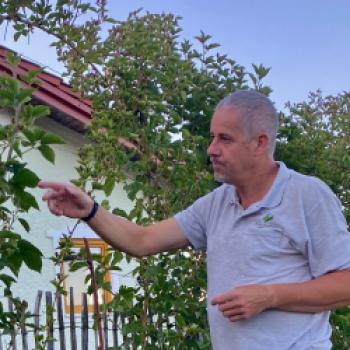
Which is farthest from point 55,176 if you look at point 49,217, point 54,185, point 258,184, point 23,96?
point 258,184

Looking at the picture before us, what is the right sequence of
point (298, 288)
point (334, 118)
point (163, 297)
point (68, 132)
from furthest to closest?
point (68, 132) → point (334, 118) → point (163, 297) → point (298, 288)

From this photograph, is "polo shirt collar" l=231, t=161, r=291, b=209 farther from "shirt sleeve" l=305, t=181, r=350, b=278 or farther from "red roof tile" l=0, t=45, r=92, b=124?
"red roof tile" l=0, t=45, r=92, b=124

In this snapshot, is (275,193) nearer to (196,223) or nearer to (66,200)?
(196,223)

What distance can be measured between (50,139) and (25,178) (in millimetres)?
166

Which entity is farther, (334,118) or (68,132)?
(68,132)

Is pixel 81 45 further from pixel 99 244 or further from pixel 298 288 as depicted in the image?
pixel 99 244

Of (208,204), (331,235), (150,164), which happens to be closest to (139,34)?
(150,164)

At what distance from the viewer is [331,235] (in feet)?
8.38

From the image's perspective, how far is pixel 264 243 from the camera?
2600 millimetres

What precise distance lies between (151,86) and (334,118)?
3.53 metres

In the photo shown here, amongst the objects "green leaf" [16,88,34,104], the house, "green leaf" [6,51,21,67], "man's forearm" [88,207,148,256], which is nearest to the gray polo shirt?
"man's forearm" [88,207,148,256]

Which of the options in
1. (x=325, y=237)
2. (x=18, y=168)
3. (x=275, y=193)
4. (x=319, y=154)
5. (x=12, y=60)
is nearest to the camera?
(x=325, y=237)

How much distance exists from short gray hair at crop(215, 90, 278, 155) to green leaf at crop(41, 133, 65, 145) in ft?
1.66

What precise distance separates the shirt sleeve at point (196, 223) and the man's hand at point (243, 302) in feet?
1.66
